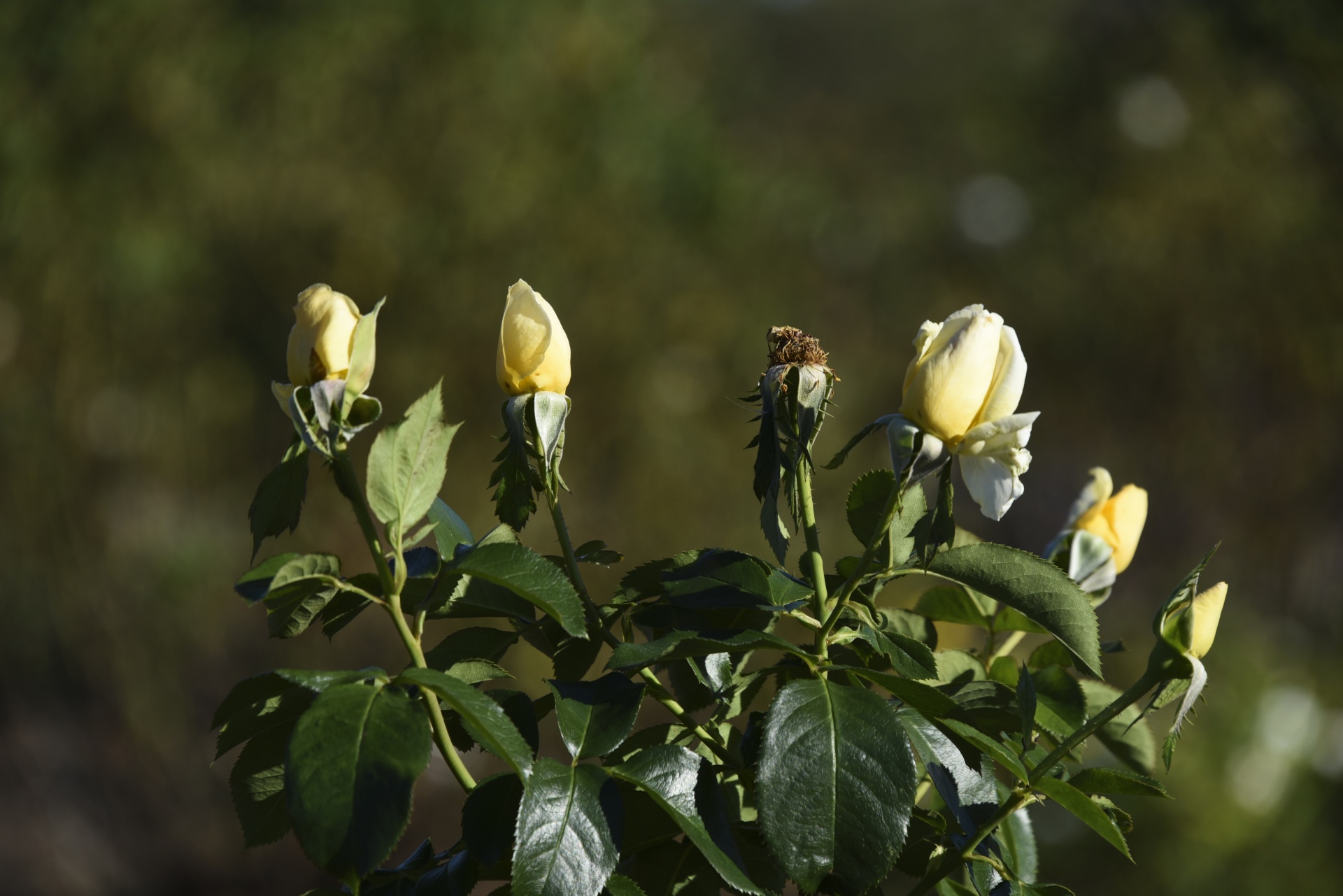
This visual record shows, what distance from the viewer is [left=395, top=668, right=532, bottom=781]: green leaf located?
0.26 m

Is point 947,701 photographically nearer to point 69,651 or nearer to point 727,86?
point 69,651

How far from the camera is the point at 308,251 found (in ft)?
7.94

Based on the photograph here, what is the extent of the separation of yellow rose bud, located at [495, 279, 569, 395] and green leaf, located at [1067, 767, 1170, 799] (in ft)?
0.70

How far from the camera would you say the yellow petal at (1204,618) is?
0.94 feet

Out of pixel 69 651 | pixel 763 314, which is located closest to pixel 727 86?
pixel 763 314

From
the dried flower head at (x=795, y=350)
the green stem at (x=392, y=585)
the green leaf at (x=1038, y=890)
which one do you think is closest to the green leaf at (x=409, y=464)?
the green stem at (x=392, y=585)

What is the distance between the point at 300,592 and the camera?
0.32 meters

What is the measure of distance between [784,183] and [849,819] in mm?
3414

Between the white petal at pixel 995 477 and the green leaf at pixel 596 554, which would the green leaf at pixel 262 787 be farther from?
the white petal at pixel 995 477

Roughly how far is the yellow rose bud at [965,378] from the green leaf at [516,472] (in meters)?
0.13

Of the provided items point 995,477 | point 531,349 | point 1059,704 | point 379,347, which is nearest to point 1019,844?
point 1059,704

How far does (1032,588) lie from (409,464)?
20cm

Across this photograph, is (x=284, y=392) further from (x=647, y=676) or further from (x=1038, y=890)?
(x=1038, y=890)

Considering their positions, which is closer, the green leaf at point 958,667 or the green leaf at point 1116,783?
the green leaf at point 1116,783
